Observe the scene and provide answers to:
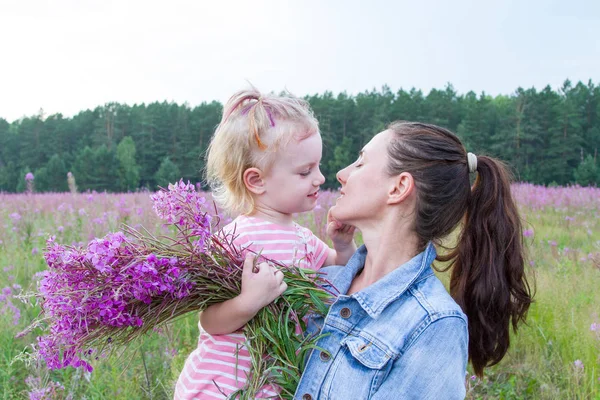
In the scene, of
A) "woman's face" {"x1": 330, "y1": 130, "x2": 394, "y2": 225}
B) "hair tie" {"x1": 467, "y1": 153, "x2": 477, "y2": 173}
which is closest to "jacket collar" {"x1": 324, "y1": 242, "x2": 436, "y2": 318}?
"woman's face" {"x1": 330, "y1": 130, "x2": 394, "y2": 225}

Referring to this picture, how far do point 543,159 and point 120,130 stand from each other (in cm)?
3734

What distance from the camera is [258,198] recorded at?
2049 millimetres

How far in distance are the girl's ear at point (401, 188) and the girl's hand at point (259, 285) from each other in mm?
459

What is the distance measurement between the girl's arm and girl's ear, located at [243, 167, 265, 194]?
36 cm

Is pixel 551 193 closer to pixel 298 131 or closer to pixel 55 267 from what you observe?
pixel 298 131

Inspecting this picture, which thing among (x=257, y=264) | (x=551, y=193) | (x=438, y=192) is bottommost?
(x=551, y=193)

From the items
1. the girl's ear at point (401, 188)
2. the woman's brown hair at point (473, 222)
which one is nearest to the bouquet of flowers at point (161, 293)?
the girl's ear at point (401, 188)

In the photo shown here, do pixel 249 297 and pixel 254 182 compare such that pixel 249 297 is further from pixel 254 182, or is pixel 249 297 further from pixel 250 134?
pixel 250 134

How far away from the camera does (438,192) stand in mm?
1807

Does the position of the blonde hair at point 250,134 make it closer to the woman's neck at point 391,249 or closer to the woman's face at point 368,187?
the woman's face at point 368,187

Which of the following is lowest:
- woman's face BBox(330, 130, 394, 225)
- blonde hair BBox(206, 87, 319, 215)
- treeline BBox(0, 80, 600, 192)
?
treeline BBox(0, 80, 600, 192)

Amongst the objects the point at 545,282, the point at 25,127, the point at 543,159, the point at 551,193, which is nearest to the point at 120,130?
the point at 25,127

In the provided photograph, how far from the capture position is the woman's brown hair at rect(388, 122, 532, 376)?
1.81m

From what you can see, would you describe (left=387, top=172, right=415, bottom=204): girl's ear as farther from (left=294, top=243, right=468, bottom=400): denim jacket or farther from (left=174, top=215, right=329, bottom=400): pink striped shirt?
(left=174, top=215, right=329, bottom=400): pink striped shirt
